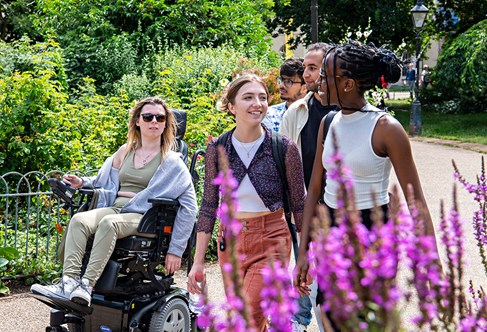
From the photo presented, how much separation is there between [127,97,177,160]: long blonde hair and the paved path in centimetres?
156

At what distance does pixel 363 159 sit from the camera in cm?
369

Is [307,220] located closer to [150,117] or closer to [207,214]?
[207,214]

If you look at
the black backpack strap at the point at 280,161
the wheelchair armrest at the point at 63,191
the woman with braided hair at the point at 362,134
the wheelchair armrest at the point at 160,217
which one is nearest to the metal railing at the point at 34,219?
the wheelchair armrest at the point at 63,191

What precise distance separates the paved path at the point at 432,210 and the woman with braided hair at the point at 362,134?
14.8 inches

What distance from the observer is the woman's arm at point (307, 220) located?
3935 millimetres

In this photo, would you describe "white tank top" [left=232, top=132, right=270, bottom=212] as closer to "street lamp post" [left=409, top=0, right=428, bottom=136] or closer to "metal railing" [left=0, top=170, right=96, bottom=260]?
"metal railing" [left=0, top=170, right=96, bottom=260]

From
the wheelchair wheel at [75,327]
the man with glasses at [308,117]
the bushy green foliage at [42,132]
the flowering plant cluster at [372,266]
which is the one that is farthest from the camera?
the bushy green foliage at [42,132]

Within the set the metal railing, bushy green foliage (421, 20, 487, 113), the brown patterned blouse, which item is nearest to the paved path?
the metal railing

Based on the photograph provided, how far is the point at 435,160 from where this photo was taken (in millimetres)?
17625

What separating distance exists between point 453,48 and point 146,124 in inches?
923

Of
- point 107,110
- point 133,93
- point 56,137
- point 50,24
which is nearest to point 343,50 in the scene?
point 56,137

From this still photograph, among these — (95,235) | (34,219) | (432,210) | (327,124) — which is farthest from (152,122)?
(432,210)

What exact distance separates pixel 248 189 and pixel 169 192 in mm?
1243

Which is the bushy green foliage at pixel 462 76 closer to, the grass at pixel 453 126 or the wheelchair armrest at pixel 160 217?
the grass at pixel 453 126
